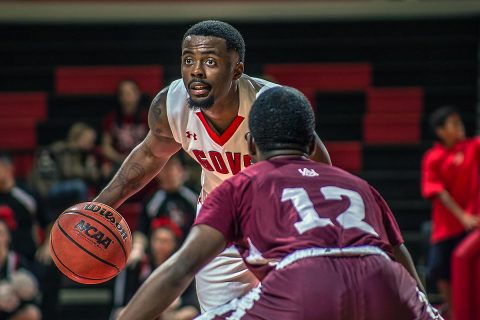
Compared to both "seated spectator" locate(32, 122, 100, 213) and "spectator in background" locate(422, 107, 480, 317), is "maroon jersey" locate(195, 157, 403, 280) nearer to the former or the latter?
"spectator in background" locate(422, 107, 480, 317)

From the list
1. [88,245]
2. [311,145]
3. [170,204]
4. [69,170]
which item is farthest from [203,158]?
[69,170]

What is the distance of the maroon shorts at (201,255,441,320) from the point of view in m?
3.01

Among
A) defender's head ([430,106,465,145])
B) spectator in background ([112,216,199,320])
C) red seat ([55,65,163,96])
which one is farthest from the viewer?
red seat ([55,65,163,96])

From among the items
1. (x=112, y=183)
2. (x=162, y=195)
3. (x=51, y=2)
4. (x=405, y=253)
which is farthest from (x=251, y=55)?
(x=405, y=253)

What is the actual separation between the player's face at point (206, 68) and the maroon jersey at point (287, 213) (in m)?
1.01

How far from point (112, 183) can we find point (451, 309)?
4428 mm

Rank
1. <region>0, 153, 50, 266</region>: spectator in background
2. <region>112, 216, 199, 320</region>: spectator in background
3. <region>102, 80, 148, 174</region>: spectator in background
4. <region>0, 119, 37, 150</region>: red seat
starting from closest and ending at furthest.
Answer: <region>112, 216, 199, 320</region>: spectator in background → <region>0, 153, 50, 266</region>: spectator in background → <region>102, 80, 148, 174</region>: spectator in background → <region>0, 119, 37, 150</region>: red seat

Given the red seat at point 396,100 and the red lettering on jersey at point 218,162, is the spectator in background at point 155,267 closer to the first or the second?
the red lettering on jersey at point 218,162

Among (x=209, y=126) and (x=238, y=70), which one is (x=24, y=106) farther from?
(x=238, y=70)

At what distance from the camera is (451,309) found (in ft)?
26.8

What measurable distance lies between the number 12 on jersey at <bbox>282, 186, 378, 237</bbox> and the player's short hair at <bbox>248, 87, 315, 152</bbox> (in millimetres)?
199

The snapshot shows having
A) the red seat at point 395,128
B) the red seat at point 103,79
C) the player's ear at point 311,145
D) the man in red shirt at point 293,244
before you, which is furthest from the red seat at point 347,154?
the man in red shirt at point 293,244

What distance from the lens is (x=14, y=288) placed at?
7.43 metres

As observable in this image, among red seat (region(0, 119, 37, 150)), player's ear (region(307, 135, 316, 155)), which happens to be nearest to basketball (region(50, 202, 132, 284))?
player's ear (region(307, 135, 316, 155))
